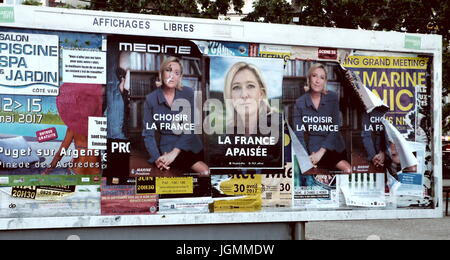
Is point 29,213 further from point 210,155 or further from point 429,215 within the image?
point 429,215

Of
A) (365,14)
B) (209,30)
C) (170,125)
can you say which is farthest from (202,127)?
(365,14)

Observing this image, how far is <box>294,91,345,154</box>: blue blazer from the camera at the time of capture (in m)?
6.81

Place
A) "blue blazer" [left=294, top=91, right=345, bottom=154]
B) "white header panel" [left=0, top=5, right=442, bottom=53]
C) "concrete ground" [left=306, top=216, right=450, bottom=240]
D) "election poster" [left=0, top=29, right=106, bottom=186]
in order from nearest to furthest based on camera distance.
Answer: "election poster" [left=0, top=29, right=106, bottom=186] → "white header panel" [left=0, top=5, right=442, bottom=53] → "blue blazer" [left=294, top=91, right=345, bottom=154] → "concrete ground" [left=306, top=216, right=450, bottom=240]

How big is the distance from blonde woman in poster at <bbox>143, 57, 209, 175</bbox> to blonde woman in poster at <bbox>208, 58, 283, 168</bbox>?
8.6 inches

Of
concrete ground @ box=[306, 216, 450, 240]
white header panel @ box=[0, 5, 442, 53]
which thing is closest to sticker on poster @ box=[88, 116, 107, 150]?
white header panel @ box=[0, 5, 442, 53]

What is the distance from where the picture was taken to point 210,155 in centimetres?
646

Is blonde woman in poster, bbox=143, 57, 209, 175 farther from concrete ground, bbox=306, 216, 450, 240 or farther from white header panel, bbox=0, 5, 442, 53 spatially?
concrete ground, bbox=306, 216, 450, 240

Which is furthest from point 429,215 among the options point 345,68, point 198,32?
point 198,32

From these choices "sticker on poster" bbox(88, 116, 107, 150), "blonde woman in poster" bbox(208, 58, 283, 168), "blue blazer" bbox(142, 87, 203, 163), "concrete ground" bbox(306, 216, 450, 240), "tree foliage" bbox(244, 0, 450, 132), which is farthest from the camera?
"tree foliage" bbox(244, 0, 450, 132)

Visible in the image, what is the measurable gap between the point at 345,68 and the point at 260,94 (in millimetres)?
999

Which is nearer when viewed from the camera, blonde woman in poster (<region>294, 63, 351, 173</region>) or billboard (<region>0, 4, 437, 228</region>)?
billboard (<region>0, 4, 437, 228</region>)

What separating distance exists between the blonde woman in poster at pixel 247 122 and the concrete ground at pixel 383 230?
4.64 m

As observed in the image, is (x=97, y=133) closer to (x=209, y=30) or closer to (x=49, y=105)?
(x=49, y=105)

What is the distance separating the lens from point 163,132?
6.31 meters
